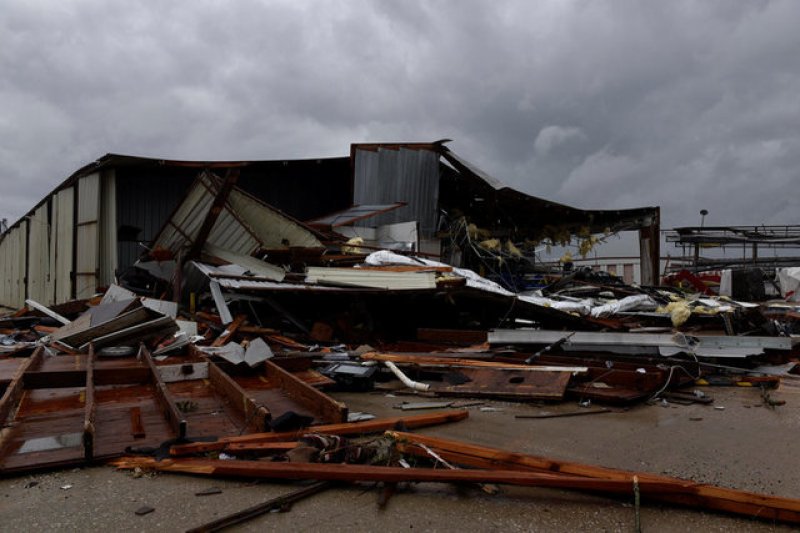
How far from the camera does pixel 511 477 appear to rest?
8.81 ft

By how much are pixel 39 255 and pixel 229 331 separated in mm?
12388

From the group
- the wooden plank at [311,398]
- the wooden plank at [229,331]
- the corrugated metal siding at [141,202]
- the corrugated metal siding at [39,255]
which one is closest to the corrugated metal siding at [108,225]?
the corrugated metal siding at [141,202]

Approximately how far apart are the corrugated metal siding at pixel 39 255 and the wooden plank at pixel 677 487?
16.5m

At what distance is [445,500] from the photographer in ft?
8.98

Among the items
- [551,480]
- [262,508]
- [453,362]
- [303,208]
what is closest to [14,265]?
[303,208]

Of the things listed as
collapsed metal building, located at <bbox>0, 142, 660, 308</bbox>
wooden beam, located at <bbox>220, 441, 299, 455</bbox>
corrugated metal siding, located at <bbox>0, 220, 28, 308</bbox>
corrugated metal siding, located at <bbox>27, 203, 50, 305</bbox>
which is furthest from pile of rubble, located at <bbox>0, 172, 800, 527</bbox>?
corrugated metal siding, located at <bbox>0, 220, 28, 308</bbox>

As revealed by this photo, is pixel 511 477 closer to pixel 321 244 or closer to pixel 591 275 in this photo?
pixel 321 244

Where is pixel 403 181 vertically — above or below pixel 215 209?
above

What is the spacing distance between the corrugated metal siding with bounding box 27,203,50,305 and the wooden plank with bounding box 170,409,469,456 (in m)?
15.2

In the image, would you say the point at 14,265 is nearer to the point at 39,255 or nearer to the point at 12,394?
the point at 39,255

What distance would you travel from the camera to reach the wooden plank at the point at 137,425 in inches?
142

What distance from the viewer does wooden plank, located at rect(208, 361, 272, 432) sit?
12.1 ft

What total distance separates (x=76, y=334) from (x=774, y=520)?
7201 millimetres

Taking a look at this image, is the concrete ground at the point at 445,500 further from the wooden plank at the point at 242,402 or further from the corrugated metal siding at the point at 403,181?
the corrugated metal siding at the point at 403,181
